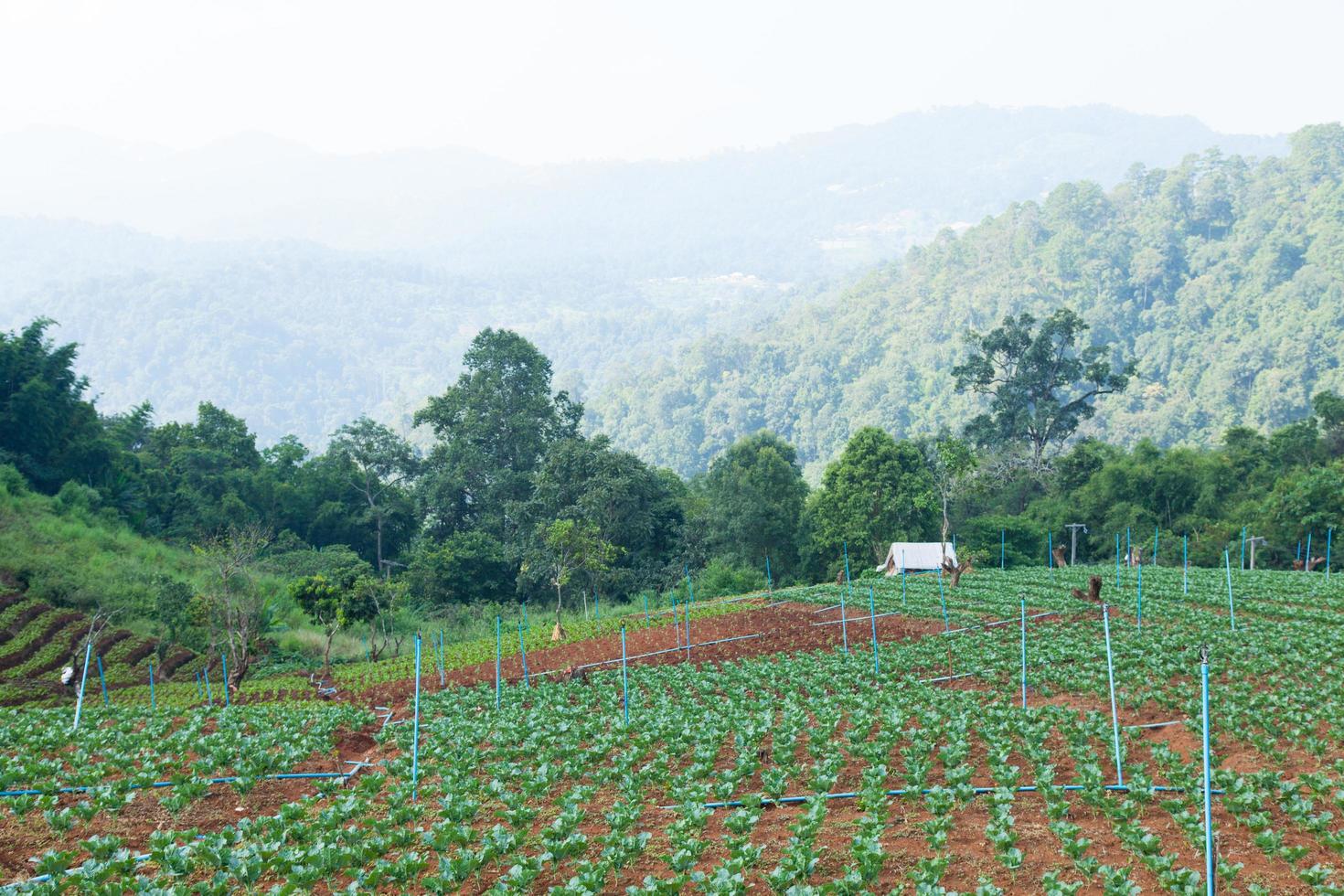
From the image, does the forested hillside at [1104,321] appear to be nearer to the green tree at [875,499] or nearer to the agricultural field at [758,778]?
the green tree at [875,499]

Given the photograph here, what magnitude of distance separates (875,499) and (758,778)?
34623 millimetres

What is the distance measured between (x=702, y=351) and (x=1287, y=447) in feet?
277

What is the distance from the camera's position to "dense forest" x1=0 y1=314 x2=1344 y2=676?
136ft

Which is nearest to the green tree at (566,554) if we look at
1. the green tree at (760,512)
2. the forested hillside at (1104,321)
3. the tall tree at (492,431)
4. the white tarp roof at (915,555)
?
the tall tree at (492,431)

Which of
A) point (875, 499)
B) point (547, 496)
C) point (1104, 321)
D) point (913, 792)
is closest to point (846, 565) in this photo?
point (875, 499)

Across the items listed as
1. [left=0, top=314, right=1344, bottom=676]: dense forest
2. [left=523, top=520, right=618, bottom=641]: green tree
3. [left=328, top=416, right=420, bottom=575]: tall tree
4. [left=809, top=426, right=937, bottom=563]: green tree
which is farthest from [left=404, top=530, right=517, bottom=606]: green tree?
[left=809, top=426, right=937, bottom=563]: green tree

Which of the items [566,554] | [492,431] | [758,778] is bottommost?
[758,778]

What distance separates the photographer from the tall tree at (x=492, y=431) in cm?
5272

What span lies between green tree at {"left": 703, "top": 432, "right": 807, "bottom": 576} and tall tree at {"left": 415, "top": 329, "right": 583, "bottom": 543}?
1048 centimetres

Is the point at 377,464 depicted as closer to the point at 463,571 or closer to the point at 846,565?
the point at 463,571

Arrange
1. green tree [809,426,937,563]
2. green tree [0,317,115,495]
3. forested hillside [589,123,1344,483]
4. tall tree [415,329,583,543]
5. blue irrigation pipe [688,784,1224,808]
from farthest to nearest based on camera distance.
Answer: forested hillside [589,123,1344,483]
tall tree [415,329,583,543]
green tree [809,426,937,563]
green tree [0,317,115,495]
blue irrigation pipe [688,784,1224,808]

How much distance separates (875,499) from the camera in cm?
4566

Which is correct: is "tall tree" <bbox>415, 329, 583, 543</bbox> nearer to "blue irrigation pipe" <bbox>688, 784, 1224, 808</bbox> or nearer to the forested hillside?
"blue irrigation pipe" <bbox>688, 784, 1224, 808</bbox>

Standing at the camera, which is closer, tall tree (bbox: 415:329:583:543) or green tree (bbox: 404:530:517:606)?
green tree (bbox: 404:530:517:606)
